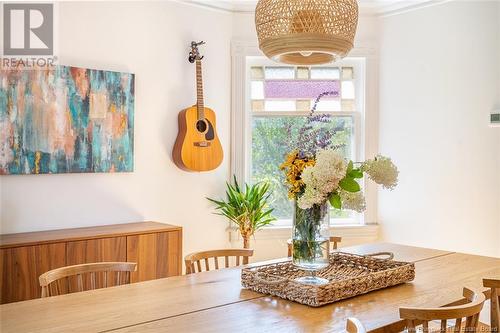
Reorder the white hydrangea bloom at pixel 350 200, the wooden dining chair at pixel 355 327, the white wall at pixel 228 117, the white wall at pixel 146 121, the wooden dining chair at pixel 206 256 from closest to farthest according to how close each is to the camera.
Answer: the wooden dining chair at pixel 355 327
the white hydrangea bloom at pixel 350 200
the wooden dining chair at pixel 206 256
the white wall at pixel 146 121
the white wall at pixel 228 117

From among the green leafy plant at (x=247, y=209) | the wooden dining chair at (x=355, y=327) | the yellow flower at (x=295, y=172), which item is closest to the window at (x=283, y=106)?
the green leafy plant at (x=247, y=209)

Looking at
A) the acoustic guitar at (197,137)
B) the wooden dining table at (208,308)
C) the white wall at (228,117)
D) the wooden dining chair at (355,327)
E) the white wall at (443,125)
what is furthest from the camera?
the acoustic guitar at (197,137)

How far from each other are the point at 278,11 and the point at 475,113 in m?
2.37

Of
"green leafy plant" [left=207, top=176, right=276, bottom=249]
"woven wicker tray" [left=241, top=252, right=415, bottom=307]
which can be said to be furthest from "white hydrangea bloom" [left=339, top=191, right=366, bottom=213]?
"green leafy plant" [left=207, top=176, right=276, bottom=249]

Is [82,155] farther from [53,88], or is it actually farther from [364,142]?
[364,142]

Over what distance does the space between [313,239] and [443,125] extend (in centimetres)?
247

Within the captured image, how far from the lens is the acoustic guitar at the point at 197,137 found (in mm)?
3857

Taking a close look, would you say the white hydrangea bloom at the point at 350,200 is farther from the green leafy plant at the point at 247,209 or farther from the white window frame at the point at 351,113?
the white window frame at the point at 351,113

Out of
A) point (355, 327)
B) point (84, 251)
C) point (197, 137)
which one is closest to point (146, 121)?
point (197, 137)

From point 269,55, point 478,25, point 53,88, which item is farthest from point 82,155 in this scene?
point 478,25

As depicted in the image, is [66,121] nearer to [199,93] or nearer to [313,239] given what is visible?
[199,93]

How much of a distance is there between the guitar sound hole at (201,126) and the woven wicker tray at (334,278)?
1.86 meters

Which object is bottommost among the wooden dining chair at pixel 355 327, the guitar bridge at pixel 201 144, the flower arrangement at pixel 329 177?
the wooden dining chair at pixel 355 327

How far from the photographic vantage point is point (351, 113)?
14.6ft
